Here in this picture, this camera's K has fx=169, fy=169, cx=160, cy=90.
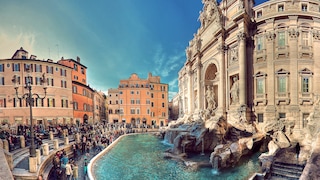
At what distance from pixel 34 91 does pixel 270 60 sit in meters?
32.7

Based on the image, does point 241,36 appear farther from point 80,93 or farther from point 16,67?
point 16,67

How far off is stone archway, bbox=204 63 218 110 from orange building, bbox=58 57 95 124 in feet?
80.4

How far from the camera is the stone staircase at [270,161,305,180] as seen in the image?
8.97 metres

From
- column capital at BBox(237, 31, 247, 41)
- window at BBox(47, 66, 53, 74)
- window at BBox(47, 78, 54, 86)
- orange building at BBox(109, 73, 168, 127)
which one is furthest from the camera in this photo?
orange building at BBox(109, 73, 168, 127)

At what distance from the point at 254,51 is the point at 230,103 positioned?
6.68 metres

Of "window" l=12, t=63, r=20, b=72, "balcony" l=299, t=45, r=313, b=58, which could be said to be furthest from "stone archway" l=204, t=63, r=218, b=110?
"window" l=12, t=63, r=20, b=72

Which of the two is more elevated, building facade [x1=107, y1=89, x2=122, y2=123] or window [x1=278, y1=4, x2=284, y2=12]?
window [x1=278, y1=4, x2=284, y2=12]

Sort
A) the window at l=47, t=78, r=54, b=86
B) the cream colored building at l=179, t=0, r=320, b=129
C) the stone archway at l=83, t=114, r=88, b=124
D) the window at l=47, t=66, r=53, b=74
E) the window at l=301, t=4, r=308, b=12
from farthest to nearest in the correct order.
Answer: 1. the stone archway at l=83, t=114, r=88, b=124
2. the window at l=47, t=66, r=53, b=74
3. the window at l=47, t=78, r=54, b=86
4. the window at l=301, t=4, r=308, b=12
5. the cream colored building at l=179, t=0, r=320, b=129

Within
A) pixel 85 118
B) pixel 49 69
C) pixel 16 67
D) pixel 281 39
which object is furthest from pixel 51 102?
pixel 281 39

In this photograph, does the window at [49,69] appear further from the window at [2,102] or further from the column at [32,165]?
the column at [32,165]

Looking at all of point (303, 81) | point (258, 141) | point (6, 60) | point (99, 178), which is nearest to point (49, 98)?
point (6, 60)

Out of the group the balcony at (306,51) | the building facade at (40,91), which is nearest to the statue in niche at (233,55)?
the balcony at (306,51)

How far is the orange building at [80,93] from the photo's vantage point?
3287 centimetres

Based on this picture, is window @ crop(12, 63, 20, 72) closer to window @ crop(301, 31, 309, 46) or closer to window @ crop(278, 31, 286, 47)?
window @ crop(278, 31, 286, 47)
